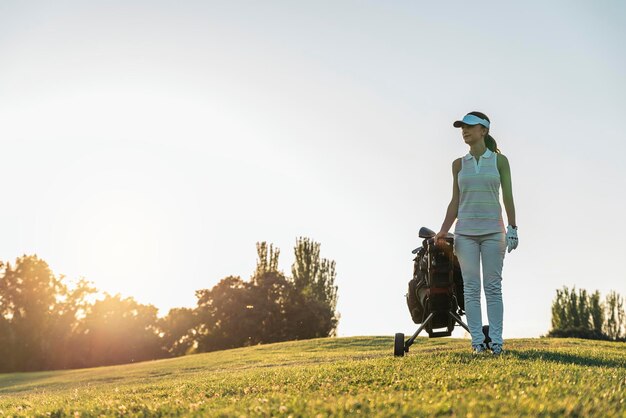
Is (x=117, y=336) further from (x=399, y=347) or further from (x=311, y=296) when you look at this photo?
(x=399, y=347)

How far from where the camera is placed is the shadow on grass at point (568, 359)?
8998 millimetres

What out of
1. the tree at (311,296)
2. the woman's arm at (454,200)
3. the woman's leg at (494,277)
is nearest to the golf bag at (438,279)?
the woman's arm at (454,200)

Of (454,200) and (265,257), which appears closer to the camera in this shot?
(454,200)

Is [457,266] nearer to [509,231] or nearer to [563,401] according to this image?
[509,231]

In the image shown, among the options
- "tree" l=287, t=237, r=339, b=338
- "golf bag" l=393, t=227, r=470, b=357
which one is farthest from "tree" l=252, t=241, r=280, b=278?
"golf bag" l=393, t=227, r=470, b=357

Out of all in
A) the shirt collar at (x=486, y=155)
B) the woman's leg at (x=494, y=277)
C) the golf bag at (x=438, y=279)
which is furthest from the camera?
the golf bag at (x=438, y=279)

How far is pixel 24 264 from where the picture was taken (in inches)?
2056

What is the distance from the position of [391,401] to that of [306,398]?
933 millimetres

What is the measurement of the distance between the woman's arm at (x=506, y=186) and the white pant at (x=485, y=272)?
13.5 inches

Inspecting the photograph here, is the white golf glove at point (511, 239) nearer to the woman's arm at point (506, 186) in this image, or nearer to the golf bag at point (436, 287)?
the woman's arm at point (506, 186)

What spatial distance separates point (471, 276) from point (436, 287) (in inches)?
48.5

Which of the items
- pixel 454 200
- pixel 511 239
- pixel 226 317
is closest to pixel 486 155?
pixel 454 200

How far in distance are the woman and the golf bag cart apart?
2.57ft

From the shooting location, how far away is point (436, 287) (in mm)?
11172
